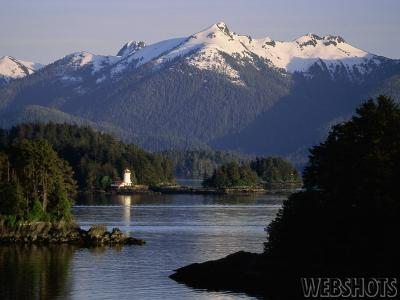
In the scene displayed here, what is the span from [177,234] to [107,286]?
160 ft

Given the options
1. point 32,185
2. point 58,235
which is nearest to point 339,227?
point 58,235

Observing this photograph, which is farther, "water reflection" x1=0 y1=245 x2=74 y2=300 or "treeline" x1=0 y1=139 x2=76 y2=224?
"treeline" x1=0 y1=139 x2=76 y2=224

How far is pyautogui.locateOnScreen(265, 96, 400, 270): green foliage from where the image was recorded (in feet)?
260

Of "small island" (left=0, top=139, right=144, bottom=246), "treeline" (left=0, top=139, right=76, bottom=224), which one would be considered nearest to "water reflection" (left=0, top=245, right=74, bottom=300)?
"small island" (left=0, top=139, right=144, bottom=246)

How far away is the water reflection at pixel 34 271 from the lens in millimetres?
83000

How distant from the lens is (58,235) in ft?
389

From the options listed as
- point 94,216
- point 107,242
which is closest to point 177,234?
point 107,242

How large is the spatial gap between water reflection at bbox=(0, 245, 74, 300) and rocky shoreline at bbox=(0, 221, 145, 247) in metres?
3.51

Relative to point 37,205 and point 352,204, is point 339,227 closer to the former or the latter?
point 352,204

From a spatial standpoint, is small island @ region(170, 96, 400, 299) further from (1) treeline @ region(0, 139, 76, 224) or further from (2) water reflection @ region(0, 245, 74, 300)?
(1) treeline @ region(0, 139, 76, 224)

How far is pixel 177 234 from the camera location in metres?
134

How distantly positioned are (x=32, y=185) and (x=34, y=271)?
1360 inches

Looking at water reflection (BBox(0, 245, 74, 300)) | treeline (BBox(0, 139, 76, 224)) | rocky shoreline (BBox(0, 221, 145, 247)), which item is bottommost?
water reflection (BBox(0, 245, 74, 300))

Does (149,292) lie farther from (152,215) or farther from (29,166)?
(152,215)
